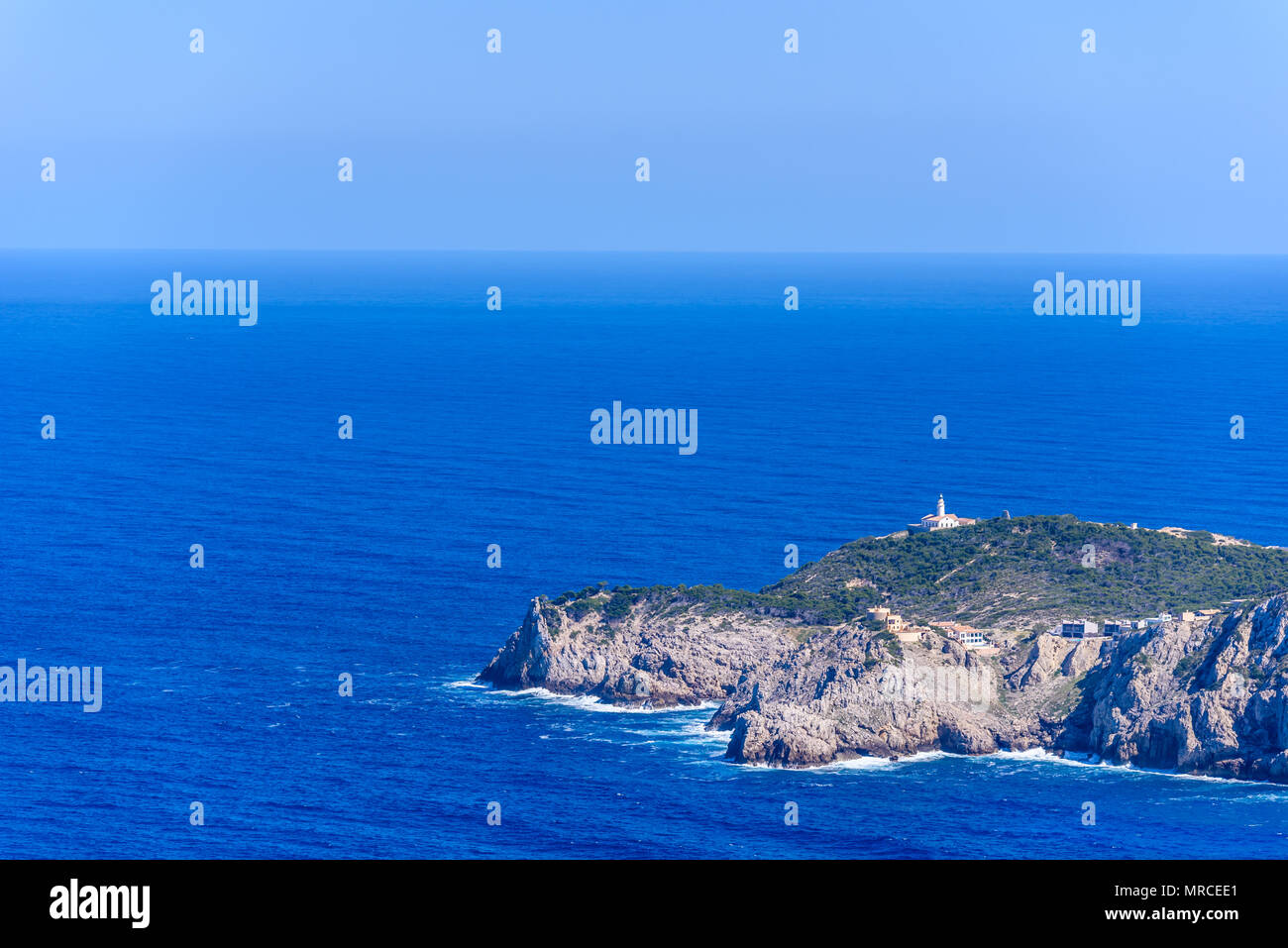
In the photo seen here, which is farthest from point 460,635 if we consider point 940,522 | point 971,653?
point 971,653

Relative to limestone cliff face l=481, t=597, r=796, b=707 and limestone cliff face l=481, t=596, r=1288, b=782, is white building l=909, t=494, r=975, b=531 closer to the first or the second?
limestone cliff face l=481, t=597, r=796, b=707

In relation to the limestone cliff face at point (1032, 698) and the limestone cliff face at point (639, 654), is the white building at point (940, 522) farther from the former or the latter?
the limestone cliff face at point (1032, 698)

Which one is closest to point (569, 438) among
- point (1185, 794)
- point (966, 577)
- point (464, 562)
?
point (464, 562)

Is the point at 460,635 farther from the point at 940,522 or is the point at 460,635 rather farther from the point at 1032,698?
the point at 1032,698

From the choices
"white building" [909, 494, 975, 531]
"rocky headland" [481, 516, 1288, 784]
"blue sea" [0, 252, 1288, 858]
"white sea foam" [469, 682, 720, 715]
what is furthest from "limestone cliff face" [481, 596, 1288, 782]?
"white building" [909, 494, 975, 531]

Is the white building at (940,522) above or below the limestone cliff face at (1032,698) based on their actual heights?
above

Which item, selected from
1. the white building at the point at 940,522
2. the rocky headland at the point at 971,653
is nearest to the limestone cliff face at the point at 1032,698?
the rocky headland at the point at 971,653

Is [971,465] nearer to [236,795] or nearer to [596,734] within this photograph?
[596,734]

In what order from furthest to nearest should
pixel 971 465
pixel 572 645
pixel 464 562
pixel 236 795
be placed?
pixel 971 465, pixel 464 562, pixel 572 645, pixel 236 795
